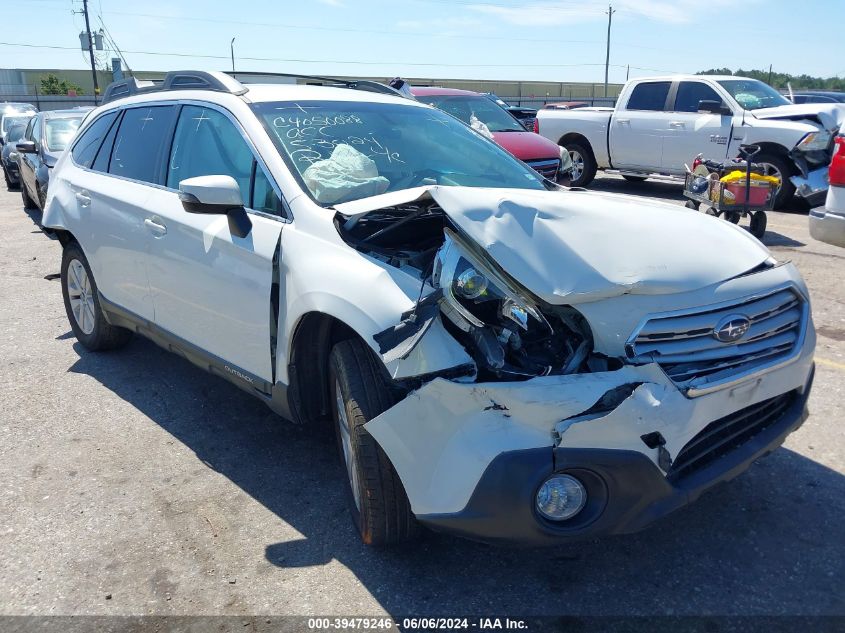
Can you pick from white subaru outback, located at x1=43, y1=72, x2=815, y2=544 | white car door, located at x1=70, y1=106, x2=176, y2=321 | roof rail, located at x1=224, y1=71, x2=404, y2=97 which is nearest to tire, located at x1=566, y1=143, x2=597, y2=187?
roof rail, located at x1=224, y1=71, x2=404, y2=97

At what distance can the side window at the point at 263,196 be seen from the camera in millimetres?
3463

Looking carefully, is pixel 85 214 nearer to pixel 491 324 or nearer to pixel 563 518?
pixel 491 324

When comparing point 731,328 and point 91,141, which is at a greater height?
point 91,141

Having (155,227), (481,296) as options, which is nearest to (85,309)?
(155,227)

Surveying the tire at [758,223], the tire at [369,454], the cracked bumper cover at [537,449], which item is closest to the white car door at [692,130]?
the tire at [758,223]

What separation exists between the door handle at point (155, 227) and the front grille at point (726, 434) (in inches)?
113

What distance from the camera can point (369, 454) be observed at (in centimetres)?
280

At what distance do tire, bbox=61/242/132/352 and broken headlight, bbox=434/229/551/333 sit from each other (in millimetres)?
3445

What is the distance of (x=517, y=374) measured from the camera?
2.44m

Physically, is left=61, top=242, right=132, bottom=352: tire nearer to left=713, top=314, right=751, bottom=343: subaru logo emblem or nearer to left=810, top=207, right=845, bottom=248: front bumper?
left=713, top=314, right=751, bottom=343: subaru logo emblem

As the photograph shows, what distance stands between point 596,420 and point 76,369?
431cm

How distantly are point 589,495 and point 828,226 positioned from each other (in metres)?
4.43

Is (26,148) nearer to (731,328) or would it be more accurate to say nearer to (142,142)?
(142,142)

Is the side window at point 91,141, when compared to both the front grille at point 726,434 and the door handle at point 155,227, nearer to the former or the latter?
the door handle at point 155,227
